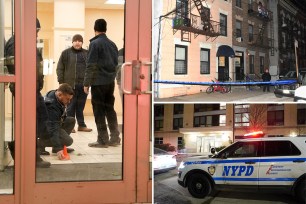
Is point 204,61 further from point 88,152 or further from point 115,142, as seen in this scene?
point 88,152

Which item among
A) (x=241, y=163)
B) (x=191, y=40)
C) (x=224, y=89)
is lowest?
(x=241, y=163)

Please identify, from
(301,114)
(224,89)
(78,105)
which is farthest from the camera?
(78,105)

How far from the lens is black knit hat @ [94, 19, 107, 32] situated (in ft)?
11.8

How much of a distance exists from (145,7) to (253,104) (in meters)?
1.29

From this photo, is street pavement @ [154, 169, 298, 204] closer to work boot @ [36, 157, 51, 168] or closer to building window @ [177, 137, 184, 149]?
A: building window @ [177, 137, 184, 149]

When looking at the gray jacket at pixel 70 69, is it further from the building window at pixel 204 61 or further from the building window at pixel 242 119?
the building window at pixel 242 119

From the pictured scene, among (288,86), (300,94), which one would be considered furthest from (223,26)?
(300,94)

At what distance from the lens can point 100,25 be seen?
360cm

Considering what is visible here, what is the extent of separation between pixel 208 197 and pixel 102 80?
4.31 ft

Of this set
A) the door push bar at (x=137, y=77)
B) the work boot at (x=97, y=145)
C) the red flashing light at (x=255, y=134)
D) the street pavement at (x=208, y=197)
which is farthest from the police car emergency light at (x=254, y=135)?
the work boot at (x=97, y=145)

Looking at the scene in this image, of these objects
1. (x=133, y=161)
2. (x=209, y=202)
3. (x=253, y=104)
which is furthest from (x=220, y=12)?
(x=133, y=161)

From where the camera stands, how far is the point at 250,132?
2.94m

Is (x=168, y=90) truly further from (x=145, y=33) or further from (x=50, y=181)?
(x=50, y=181)

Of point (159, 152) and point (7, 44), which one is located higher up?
point (7, 44)
